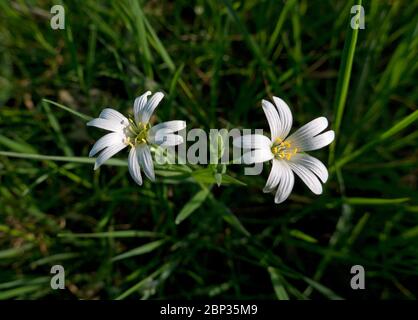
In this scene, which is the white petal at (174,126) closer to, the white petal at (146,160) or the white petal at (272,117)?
the white petal at (146,160)

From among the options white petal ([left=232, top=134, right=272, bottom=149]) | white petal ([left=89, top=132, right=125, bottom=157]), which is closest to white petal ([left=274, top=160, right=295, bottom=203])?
white petal ([left=232, top=134, right=272, bottom=149])

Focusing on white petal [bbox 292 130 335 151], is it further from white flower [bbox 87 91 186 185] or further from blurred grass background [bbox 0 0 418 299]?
white flower [bbox 87 91 186 185]

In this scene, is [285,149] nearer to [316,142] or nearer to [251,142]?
[316,142]

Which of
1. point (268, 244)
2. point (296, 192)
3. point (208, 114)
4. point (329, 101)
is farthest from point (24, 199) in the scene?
point (329, 101)

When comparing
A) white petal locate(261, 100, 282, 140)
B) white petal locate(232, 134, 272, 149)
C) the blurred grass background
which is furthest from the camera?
the blurred grass background

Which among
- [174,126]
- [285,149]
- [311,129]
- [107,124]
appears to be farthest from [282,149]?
[107,124]
